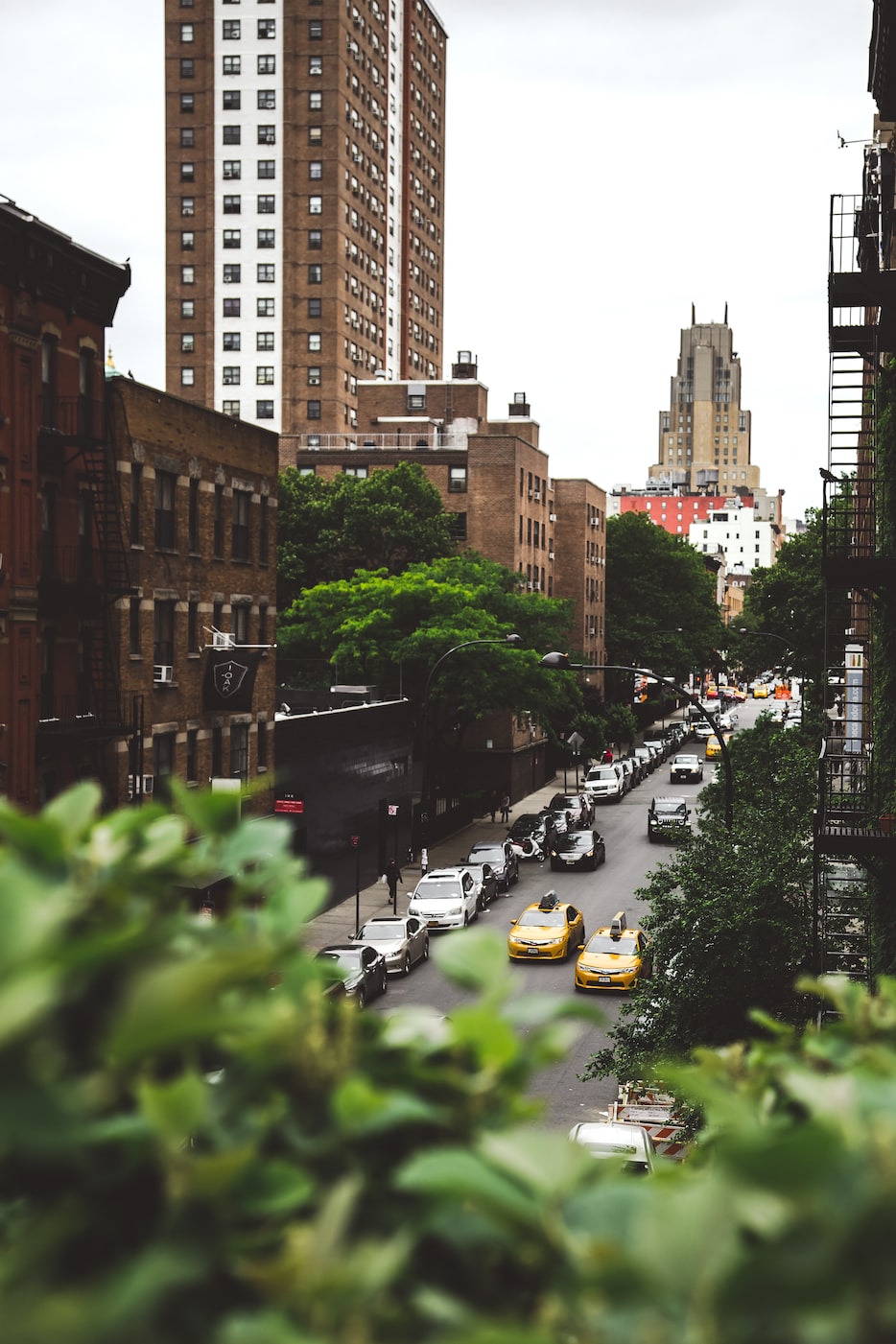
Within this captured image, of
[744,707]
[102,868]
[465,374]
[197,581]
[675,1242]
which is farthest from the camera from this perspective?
[744,707]

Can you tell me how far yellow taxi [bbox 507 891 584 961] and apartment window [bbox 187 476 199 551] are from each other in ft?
39.2

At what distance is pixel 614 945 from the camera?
1340 inches

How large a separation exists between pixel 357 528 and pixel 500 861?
28120 mm

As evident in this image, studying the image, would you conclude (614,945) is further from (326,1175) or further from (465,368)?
(465,368)

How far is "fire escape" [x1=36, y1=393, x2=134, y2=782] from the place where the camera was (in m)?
29.5

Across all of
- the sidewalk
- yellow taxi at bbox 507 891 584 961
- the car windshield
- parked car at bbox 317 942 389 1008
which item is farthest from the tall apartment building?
parked car at bbox 317 942 389 1008

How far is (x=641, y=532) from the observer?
111000mm

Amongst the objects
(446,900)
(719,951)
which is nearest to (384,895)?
(446,900)

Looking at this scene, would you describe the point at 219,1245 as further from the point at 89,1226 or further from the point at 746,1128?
the point at 746,1128

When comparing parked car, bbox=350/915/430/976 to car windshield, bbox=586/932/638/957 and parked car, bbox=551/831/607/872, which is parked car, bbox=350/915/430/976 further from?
parked car, bbox=551/831/607/872

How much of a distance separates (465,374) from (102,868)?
98827 mm

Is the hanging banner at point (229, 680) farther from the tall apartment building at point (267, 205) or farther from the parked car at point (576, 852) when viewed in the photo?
the tall apartment building at point (267, 205)

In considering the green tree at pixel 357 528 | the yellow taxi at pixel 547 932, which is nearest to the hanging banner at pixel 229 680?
the yellow taxi at pixel 547 932

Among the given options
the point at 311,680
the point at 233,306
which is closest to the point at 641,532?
the point at 233,306
